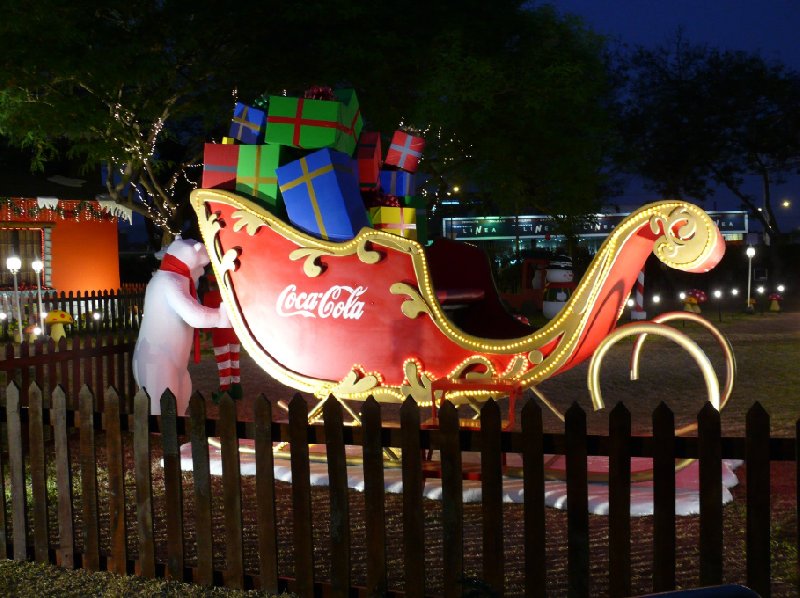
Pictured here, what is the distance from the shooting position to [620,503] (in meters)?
3.49

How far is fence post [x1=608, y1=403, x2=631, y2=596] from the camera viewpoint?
347 cm

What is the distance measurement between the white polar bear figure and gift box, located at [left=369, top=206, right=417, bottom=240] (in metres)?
1.32

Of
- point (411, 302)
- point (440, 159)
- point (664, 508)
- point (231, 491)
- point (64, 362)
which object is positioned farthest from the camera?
point (440, 159)

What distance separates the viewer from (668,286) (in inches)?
1064

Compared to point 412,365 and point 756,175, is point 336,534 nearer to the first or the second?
point 412,365

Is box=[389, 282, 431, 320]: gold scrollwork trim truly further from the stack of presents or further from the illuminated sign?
the illuminated sign

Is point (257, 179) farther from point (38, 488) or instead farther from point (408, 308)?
point (38, 488)

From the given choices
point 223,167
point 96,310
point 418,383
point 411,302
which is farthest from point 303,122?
point 96,310

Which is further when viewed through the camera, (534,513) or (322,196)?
(322,196)

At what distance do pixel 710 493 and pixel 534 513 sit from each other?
0.68 m

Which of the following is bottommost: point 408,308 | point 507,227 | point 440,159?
point 408,308

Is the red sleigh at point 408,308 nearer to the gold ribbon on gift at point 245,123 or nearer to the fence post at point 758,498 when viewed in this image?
the gold ribbon on gift at point 245,123

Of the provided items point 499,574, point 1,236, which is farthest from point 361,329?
point 1,236

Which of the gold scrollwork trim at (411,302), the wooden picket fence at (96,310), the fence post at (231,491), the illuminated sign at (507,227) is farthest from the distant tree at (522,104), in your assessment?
the illuminated sign at (507,227)
